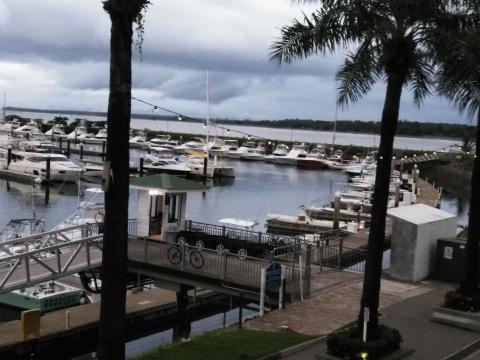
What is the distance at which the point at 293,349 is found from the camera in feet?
41.3

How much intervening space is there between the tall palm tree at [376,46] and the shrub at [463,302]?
160 inches

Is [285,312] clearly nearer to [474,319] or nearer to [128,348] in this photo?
[474,319]

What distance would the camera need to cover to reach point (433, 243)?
2045 cm

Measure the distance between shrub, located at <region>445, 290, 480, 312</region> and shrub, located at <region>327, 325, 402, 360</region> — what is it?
11.6ft

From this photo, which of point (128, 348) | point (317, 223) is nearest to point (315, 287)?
point (128, 348)

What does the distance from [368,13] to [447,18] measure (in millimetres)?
1791

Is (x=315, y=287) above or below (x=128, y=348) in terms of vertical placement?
above

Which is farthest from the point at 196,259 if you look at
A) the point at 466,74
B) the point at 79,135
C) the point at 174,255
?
the point at 79,135

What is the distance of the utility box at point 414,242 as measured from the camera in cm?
1967

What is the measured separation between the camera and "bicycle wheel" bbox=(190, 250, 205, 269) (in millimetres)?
20016

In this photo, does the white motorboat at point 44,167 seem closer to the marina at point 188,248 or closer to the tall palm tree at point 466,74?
the marina at point 188,248

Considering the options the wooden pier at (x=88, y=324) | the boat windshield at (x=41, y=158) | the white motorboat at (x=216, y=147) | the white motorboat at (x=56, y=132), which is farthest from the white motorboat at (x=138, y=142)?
the wooden pier at (x=88, y=324)

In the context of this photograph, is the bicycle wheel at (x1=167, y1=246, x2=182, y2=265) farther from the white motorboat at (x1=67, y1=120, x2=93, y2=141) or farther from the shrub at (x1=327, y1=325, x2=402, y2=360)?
the white motorboat at (x1=67, y1=120, x2=93, y2=141)

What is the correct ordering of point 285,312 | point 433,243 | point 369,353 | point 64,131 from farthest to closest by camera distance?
point 64,131 → point 433,243 → point 285,312 → point 369,353
